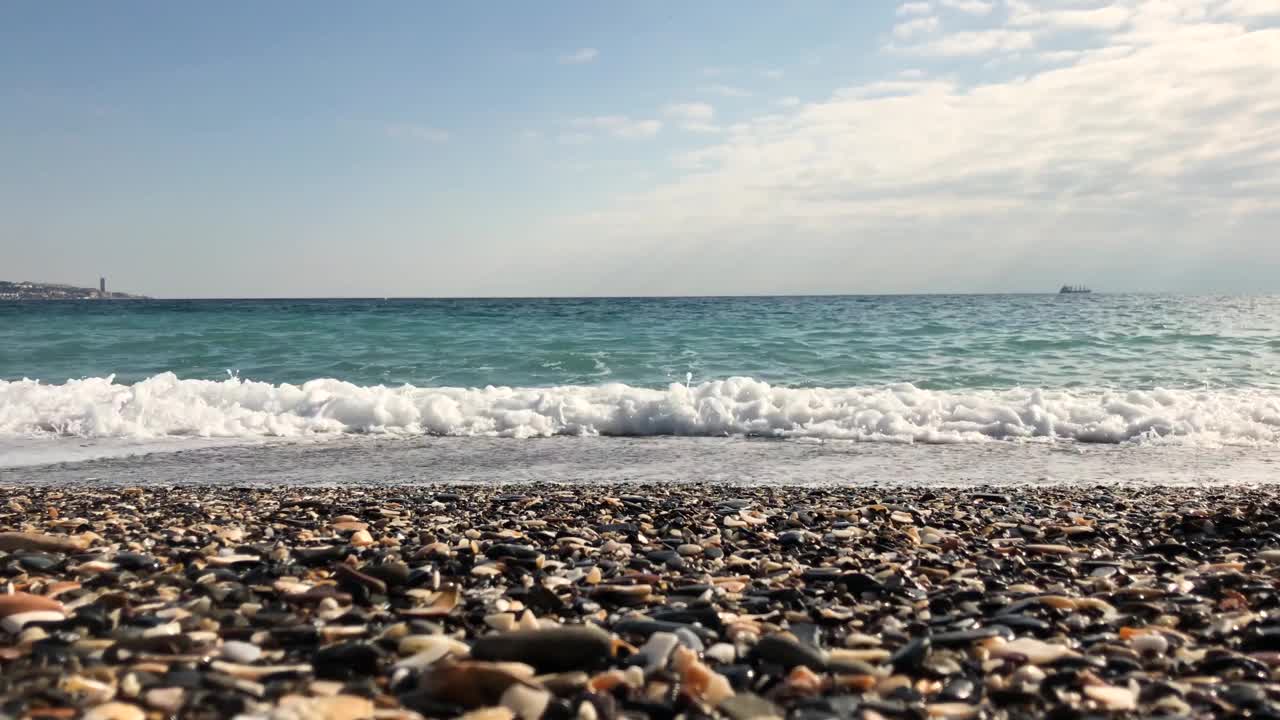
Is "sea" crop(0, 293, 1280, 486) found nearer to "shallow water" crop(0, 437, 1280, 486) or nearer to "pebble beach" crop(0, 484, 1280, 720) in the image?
"shallow water" crop(0, 437, 1280, 486)

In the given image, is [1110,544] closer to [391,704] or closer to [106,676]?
[391,704]

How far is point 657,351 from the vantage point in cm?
1970

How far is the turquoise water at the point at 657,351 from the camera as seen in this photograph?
15.8 metres

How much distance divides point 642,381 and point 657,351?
13.9 ft

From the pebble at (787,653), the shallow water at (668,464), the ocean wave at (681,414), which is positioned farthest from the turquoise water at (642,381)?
the pebble at (787,653)

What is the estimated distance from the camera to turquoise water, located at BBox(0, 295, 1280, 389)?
1576 cm

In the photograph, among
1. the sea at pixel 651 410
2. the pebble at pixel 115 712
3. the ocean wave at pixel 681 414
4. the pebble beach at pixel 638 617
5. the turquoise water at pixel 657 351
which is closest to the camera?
the pebble at pixel 115 712

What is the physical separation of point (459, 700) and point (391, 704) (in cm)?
17

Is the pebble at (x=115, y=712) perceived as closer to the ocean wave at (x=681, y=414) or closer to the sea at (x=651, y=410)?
the sea at (x=651, y=410)

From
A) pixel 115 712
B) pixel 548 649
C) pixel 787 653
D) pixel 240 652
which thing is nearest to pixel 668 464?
pixel 787 653

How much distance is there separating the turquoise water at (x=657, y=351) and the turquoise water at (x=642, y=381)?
0.34 feet

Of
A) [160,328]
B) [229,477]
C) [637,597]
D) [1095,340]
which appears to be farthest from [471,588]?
[160,328]

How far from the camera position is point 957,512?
16.6ft

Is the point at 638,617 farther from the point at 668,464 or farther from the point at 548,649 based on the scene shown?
the point at 668,464
